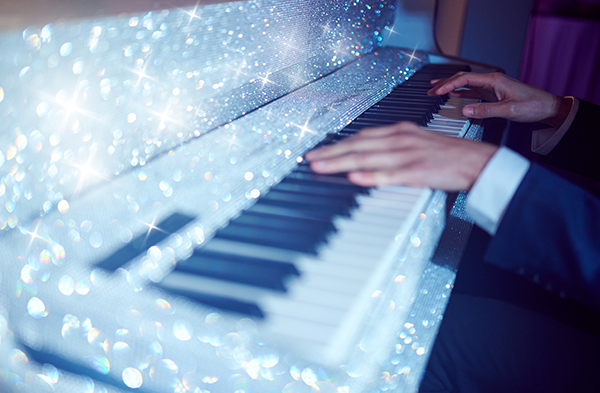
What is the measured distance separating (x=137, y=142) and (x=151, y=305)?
0.89 feet

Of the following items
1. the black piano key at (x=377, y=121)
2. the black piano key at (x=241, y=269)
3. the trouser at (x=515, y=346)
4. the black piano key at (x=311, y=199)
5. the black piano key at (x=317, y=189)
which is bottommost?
the trouser at (x=515, y=346)

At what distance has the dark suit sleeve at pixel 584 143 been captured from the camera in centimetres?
114

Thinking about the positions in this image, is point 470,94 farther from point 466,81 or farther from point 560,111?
point 560,111

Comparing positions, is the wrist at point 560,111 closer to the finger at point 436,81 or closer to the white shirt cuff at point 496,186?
the finger at point 436,81

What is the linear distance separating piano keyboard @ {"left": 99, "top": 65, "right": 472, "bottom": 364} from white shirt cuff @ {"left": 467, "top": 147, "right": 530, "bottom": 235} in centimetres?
9

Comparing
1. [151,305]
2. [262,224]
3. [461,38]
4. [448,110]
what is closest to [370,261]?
[262,224]

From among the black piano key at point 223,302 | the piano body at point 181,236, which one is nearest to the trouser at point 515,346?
the piano body at point 181,236

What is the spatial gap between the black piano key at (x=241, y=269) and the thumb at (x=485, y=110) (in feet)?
2.68

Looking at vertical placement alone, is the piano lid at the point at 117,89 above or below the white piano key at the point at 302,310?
above

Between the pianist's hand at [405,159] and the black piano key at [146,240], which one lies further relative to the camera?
the pianist's hand at [405,159]

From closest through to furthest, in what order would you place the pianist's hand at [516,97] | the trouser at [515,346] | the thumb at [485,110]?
1. the trouser at [515,346]
2. the thumb at [485,110]
3. the pianist's hand at [516,97]

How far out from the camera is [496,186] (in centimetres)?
62

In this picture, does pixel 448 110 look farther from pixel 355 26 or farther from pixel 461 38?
pixel 461 38

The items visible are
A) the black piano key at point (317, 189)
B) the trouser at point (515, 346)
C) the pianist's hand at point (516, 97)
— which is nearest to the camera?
the black piano key at point (317, 189)
